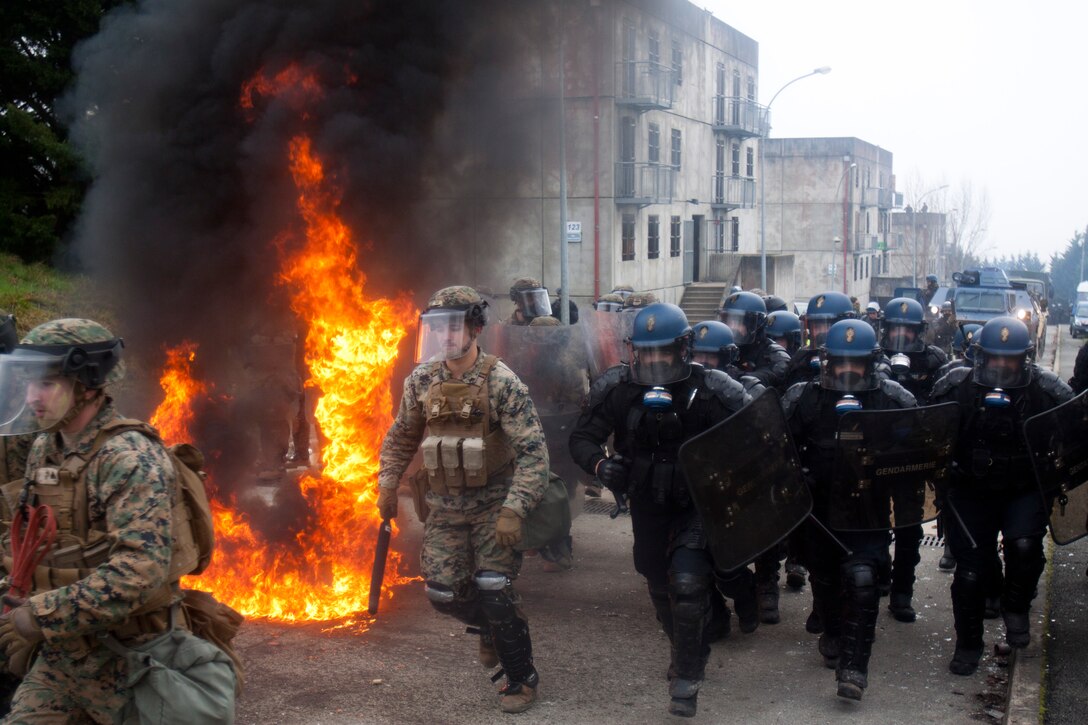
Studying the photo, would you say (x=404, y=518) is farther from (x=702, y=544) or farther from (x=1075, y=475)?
(x=1075, y=475)

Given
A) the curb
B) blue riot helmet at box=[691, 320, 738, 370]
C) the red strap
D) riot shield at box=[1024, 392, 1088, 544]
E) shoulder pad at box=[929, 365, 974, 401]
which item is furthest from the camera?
blue riot helmet at box=[691, 320, 738, 370]

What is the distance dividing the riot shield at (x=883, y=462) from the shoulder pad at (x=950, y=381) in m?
0.49

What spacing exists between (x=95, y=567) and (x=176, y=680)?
0.41 meters

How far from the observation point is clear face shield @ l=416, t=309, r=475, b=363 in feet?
17.2

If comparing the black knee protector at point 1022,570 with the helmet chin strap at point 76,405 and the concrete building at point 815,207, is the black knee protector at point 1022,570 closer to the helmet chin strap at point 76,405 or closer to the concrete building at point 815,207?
the helmet chin strap at point 76,405

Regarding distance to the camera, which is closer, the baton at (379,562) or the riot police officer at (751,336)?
the baton at (379,562)

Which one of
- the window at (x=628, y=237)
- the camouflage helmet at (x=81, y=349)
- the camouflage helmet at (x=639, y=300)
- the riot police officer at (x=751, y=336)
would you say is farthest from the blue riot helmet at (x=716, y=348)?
the window at (x=628, y=237)

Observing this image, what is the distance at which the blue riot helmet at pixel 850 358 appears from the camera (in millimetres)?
5535

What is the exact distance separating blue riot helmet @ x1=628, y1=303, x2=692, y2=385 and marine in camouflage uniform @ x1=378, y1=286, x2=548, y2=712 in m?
0.62

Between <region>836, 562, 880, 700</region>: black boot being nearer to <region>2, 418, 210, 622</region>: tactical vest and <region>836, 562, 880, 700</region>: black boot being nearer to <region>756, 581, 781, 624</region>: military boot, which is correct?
<region>756, 581, 781, 624</region>: military boot

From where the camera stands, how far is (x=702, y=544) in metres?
5.03

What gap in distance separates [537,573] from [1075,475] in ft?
11.3

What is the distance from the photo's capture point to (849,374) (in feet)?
18.2

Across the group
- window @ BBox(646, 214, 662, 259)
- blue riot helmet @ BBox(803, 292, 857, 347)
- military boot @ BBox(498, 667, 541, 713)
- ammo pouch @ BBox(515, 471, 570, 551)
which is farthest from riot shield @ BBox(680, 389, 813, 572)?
window @ BBox(646, 214, 662, 259)
